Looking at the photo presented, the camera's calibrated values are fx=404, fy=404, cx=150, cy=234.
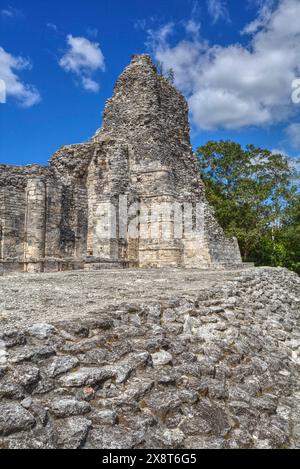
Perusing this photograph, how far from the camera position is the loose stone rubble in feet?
9.12

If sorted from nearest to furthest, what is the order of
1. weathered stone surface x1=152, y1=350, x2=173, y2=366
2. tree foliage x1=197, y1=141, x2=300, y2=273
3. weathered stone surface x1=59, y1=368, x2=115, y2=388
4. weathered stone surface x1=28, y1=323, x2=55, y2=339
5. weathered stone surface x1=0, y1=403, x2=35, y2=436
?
weathered stone surface x1=0, y1=403, x2=35, y2=436, weathered stone surface x1=59, y1=368, x2=115, y2=388, weathered stone surface x1=28, y1=323, x2=55, y2=339, weathered stone surface x1=152, y1=350, x2=173, y2=366, tree foliage x1=197, y1=141, x2=300, y2=273

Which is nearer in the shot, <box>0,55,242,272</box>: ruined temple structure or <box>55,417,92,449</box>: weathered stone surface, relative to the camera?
<box>55,417,92,449</box>: weathered stone surface

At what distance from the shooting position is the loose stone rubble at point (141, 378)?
9.12 feet

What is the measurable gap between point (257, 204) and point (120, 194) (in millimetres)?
11259

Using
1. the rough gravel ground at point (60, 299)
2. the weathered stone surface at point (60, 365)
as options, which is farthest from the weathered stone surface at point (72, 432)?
the rough gravel ground at point (60, 299)

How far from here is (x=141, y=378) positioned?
342cm

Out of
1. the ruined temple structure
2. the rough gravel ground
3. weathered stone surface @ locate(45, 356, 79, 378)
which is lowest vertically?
weathered stone surface @ locate(45, 356, 79, 378)

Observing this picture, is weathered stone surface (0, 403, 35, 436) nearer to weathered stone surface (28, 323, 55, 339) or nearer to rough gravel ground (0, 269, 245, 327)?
weathered stone surface (28, 323, 55, 339)

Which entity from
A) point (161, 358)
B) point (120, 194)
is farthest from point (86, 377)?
point (120, 194)

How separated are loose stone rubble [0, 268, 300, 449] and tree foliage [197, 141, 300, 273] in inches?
757

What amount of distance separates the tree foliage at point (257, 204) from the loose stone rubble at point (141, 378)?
19227 mm

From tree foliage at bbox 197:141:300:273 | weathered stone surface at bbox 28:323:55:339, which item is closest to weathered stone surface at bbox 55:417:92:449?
weathered stone surface at bbox 28:323:55:339
